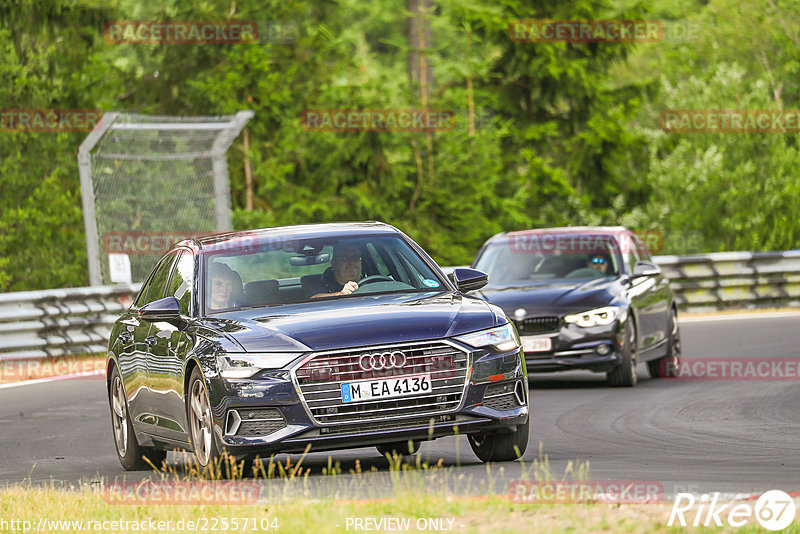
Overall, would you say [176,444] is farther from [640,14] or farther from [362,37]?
[362,37]

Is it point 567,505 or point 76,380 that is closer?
point 567,505

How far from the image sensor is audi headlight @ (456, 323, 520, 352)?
29.9 ft

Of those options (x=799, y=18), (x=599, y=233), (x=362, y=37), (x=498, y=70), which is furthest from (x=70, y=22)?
(x=362, y=37)

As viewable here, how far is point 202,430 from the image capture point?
372 inches

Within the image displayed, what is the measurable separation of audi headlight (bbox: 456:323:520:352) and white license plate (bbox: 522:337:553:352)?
247 inches

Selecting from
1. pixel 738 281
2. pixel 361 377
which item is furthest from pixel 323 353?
pixel 738 281

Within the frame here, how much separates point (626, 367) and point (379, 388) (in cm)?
730

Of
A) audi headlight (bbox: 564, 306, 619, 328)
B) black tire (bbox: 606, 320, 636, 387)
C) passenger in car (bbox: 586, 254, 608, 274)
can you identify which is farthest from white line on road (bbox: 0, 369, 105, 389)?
black tire (bbox: 606, 320, 636, 387)

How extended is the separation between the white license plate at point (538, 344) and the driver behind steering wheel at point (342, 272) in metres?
5.63

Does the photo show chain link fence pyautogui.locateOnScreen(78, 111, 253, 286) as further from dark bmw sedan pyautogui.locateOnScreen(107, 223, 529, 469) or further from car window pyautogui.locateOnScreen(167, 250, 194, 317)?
dark bmw sedan pyautogui.locateOnScreen(107, 223, 529, 469)

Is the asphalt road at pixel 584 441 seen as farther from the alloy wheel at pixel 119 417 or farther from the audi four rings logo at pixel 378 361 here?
the audi four rings logo at pixel 378 361

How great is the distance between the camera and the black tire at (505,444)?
9586 millimetres

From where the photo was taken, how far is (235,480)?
9.02 m

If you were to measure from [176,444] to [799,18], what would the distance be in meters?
38.4
